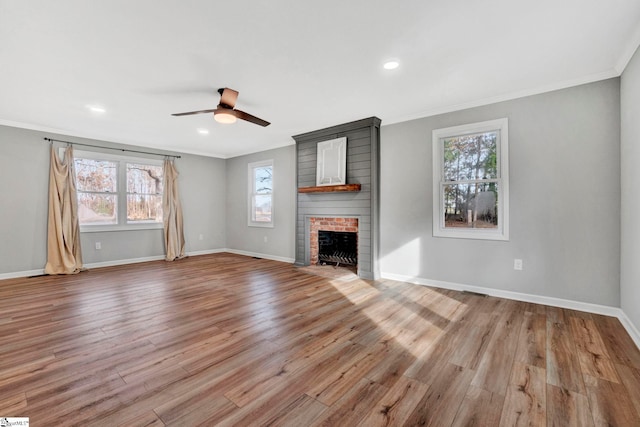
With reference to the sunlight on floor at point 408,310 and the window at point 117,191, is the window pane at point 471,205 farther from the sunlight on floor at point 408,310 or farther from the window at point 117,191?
the window at point 117,191

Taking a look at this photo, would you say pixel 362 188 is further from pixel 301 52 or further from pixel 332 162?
pixel 301 52

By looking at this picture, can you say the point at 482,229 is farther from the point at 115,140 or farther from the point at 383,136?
the point at 115,140

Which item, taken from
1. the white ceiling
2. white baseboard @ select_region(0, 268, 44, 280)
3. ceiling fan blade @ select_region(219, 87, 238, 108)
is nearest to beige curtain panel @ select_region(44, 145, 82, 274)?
white baseboard @ select_region(0, 268, 44, 280)

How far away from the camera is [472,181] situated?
377 centimetres

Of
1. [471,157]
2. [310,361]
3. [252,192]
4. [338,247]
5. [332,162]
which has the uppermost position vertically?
[332,162]

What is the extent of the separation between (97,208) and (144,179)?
104 centimetres

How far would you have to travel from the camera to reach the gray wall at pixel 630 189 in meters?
2.45

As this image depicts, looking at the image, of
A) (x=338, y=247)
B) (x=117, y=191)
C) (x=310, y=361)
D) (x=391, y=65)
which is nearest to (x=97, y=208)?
(x=117, y=191)

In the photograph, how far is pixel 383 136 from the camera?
15.0 ft

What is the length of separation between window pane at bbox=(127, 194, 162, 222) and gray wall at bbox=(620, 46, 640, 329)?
7415mm

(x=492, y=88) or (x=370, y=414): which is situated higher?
(x=492, y=88)

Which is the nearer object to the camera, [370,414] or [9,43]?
[370,414]

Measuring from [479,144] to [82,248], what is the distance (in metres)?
6.92

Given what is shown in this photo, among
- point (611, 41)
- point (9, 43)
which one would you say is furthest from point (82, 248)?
point (611, 41)
